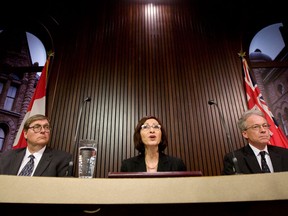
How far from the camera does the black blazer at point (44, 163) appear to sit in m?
1.84

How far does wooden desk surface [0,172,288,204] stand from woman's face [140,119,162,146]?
1.42 metres

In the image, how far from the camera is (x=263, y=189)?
0.66 metres

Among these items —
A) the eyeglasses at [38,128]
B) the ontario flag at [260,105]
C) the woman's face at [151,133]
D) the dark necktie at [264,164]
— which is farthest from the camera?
the ontario flag at [260,105]

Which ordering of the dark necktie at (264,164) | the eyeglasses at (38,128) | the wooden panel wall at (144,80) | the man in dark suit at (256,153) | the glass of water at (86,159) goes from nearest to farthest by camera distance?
the glass of water at (86,159)
the dark necktie at (264,164)
the man in dark suit at (256,153)
the eyeglasses at (38,128)
the wooden panel wall at (144,80)

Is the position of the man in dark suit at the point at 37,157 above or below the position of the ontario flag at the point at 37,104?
below

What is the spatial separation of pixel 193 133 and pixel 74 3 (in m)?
3.27

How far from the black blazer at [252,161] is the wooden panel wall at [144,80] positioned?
3.63ft

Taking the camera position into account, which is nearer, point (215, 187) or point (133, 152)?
point (215, 187)

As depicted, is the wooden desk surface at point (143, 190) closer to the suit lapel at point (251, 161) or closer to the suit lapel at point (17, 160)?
the suit lapel at point (251, 161)

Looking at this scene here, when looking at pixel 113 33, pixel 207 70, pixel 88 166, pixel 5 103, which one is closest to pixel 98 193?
pixel 88 166

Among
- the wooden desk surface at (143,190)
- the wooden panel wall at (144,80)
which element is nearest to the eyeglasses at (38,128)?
the wooden panel wall at (144,80)

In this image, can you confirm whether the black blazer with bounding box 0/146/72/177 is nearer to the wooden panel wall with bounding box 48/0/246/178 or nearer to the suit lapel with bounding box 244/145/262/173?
the wooden panel wall with bounding box 48/0/246/178

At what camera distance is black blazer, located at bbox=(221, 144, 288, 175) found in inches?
71.3

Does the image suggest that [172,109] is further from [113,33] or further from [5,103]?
[5,103]
